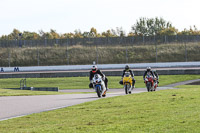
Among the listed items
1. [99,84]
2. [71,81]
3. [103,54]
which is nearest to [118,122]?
[99,84]

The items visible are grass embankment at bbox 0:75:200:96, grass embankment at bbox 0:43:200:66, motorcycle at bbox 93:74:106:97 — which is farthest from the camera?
grass embankment at bbox 0:43:200:66

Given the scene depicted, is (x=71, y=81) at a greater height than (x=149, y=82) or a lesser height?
lesser

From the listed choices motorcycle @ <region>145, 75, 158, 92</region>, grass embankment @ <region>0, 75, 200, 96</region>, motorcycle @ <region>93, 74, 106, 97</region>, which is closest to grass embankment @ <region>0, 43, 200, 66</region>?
grass embankment @ <region>0, 75, 200, 96</region>

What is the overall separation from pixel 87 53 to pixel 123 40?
27.6 feet

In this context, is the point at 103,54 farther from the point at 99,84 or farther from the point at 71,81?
the point at 99,84

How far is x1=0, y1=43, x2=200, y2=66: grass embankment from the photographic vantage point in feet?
253

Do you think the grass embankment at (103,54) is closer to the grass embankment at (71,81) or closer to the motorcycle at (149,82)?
the grass embankment at (71,81)

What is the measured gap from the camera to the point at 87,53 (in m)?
81.7

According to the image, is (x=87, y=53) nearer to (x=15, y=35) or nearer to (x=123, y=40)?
(x=123, y=40)

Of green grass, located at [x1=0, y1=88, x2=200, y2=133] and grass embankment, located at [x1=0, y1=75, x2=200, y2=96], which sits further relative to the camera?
grass embankment, located at [x1=0, y1=75, x2=200, y2=96]

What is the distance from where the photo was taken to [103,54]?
80188 millimetres

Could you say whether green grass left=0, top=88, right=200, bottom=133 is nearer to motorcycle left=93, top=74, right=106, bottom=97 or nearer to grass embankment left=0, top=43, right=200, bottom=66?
motorcycle left=93, top=74, right=106, bottom=97

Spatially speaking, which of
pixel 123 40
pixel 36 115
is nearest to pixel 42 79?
pixel 123 40

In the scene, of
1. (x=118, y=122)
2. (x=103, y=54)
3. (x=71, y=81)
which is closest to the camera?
(x=118, y=122)
